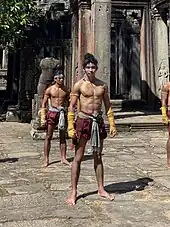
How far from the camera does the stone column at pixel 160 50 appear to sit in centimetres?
1606

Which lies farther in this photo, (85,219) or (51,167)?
→ (51,167)

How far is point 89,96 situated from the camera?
5.26 m

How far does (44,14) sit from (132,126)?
389 inches

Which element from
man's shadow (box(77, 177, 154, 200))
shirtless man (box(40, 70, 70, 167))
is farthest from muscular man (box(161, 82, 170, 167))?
shirtless man (box(40, 70, 70, 167))

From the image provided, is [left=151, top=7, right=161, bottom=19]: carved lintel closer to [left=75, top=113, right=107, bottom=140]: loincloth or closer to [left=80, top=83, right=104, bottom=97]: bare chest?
[left=80, top=83, right=104, bottom=97]: bare chest

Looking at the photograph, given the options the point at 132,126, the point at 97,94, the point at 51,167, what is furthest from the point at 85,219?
the point at 132,126

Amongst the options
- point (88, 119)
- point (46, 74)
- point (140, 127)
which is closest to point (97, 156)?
point (88, 119)

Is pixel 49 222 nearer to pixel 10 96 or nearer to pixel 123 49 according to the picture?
pixel 10 96

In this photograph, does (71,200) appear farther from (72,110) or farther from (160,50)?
(160,50)

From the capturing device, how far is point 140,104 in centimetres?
1762

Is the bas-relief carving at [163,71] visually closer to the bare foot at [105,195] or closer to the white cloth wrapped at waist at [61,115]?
the white cloth wrapped at waist at [61,115]

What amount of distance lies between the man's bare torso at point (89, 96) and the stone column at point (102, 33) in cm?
597

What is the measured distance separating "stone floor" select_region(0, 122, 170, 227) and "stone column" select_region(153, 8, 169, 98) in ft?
23.3

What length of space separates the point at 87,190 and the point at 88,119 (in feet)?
3.58
